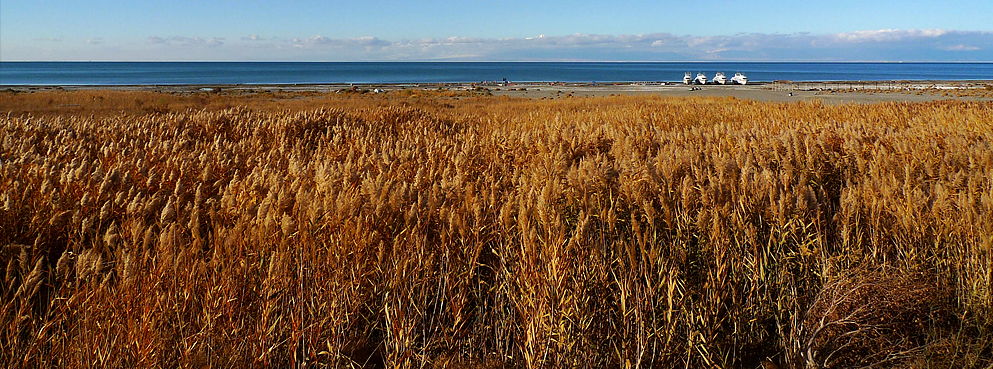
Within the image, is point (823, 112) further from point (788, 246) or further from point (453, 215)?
point (453, 215)

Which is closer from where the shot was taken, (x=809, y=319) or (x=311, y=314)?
(x=311, y=314)

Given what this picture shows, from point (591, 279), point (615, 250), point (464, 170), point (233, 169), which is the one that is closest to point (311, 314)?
point (591, 279)

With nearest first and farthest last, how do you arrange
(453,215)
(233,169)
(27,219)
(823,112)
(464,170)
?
1. (453,215)
2. (27,219)
3. (464,170)
4. (233,169)
5. (823,112)

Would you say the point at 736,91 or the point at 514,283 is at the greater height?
A: the point at 736,91

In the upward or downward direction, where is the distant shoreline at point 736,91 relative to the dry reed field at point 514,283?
upward

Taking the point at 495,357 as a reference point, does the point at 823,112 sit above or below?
above

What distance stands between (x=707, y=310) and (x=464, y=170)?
2.60m

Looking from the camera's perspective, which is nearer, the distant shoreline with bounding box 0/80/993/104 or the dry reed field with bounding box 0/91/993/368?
the dry reed field with bounding box 0/91/993/368

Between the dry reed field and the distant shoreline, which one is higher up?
the distant shoreline

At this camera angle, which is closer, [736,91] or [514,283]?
[514,283]

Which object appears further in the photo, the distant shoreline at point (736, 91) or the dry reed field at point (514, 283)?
the distant shoreline at point (736, 91)

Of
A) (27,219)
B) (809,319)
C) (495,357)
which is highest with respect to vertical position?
(27,219)

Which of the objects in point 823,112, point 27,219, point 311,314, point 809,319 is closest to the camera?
point 311,314

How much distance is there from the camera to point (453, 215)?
9.02 feet
